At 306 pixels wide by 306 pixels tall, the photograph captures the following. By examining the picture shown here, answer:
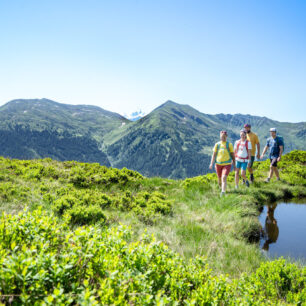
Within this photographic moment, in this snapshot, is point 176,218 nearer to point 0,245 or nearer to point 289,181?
point 0,245

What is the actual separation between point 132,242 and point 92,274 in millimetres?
1194

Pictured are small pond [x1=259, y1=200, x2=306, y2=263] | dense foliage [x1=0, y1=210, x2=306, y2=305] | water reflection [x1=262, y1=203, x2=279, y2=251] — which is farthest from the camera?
water reflection [x1=262, y1=203, x2=279, y2=251]

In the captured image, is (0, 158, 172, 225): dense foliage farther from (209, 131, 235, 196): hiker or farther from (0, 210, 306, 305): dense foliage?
(0, 210, 306, 305): dense foliage

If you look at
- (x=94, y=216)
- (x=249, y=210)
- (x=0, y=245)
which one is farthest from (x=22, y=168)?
(x=249, y=210)

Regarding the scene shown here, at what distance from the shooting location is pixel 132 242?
3.28m

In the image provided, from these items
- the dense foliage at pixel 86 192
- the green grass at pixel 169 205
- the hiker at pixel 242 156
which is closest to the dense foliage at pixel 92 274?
the green grass at pixel 169 205

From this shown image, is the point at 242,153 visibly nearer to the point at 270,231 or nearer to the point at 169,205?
the point at 270,231

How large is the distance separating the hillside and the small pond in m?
0.38

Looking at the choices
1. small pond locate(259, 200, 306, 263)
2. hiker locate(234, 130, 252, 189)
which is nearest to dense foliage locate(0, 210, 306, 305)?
small pond locate(259, 200, 306, 263)

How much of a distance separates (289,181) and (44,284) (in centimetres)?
1159

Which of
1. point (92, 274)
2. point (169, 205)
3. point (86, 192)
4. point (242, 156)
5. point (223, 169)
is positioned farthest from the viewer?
point (242, 156)

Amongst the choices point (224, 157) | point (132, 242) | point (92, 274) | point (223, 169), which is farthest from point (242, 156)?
point (92, 274)

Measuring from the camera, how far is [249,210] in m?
6.87

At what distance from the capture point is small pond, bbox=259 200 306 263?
4934 mm
